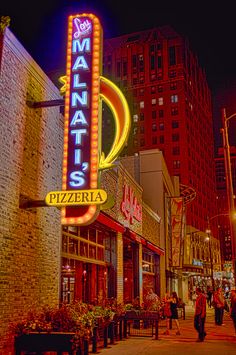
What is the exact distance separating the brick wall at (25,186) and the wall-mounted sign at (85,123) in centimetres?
84

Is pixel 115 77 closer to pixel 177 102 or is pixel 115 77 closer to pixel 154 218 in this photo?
pixel 177 102

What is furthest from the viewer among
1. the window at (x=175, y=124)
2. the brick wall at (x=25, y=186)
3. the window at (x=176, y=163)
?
the window at (x=175, y=124)

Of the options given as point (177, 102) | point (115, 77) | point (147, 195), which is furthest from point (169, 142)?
point (147, 195)

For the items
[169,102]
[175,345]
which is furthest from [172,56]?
[175,345]

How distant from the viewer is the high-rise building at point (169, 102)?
309 ft

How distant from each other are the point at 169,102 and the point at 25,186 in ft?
299

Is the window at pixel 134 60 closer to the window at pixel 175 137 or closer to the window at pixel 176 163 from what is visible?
the window at pixel 175 137

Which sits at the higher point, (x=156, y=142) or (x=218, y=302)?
(x=156, y=142)

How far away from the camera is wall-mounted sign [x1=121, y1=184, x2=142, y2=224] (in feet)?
61.5

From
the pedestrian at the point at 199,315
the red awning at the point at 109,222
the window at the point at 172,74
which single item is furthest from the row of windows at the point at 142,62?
the pedestrian at the point at 199,315

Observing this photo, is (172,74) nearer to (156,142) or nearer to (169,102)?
(169,102)

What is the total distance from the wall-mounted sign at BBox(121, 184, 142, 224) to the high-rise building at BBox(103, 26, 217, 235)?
69.4m

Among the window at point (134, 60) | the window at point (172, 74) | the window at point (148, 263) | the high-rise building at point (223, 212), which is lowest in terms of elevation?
the window at point (148, 263)

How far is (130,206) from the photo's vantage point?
2000cm
